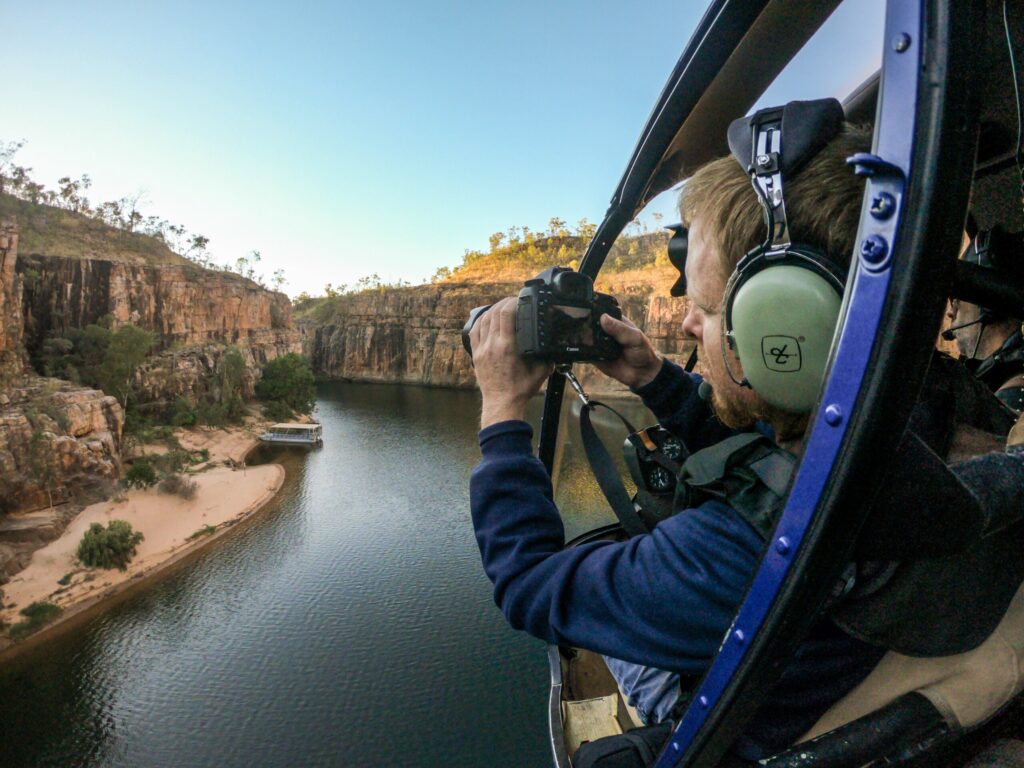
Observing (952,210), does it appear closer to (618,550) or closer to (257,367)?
(618,550)

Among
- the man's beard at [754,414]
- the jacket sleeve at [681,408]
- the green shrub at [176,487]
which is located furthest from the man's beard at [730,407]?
the green shrub at [176,487]

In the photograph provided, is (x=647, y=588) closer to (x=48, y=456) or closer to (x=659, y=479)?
(x=659, y=479)

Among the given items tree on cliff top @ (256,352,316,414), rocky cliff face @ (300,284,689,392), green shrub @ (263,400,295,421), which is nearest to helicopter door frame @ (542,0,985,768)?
green shrub @ (263,400,295,421)

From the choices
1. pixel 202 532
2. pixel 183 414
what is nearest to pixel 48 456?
pixel 202 532

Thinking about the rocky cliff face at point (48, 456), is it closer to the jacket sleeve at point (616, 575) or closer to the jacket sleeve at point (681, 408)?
the jacket sleeve at point (681, 408)

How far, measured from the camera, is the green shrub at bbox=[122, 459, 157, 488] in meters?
21.3

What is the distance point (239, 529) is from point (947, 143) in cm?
2222

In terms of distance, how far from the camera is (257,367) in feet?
134

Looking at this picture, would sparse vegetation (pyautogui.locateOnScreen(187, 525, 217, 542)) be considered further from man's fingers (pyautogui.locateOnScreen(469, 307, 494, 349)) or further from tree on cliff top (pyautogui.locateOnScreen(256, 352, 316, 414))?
man's fingers (pyautogui.locateOnScreen(469, 307, 494, 349))

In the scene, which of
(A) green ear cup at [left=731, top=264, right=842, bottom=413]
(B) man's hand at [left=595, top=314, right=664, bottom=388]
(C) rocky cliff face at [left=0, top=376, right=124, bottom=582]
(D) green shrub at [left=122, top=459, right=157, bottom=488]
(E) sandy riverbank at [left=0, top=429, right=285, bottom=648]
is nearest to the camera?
(A) green ear cup at [left=731, top=264, right=842, bottom=413]

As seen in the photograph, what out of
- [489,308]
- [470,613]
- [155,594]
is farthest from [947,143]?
[155,594]

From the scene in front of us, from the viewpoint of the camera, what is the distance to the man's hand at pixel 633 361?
5.52 feet

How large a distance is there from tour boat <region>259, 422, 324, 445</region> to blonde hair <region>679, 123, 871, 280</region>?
32244 millimetres

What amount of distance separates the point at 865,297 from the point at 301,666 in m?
14.3
